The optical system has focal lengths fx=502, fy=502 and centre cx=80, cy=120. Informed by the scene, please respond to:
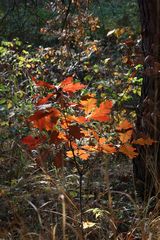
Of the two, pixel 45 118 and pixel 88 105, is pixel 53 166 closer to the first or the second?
pixel 88 105

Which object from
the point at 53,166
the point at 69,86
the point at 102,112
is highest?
the point at 69,86

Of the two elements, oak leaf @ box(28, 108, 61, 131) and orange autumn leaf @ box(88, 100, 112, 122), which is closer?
oak leaf @ box(28, 108, 61, 131)

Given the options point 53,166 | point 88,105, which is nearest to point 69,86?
point 88,105

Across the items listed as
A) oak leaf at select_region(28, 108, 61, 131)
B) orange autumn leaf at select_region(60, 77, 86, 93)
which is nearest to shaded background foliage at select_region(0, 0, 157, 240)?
oak leaf at select_region(28, 108, 61, 131)

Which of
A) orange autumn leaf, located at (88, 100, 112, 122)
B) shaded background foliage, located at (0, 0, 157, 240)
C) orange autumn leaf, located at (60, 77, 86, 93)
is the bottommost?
shaded background foliage, located at (0, 0, 157, 240)

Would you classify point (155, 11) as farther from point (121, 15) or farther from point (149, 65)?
point (121, 15)

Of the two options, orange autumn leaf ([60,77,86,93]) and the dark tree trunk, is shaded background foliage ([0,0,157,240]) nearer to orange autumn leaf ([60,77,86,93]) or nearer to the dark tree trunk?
the dark tree trunk

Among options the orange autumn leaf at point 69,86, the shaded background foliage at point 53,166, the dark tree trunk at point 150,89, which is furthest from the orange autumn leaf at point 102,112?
the dark tree trunk at point 150,89

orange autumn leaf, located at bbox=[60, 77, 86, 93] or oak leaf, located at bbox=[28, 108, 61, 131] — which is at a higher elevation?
orange autumn leaf, located at bbox=[60, 77, 86, 93]

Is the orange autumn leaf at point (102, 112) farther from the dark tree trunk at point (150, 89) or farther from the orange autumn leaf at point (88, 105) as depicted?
the dark tree trunk at point (150, 89)

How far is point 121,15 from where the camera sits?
12.7 meters

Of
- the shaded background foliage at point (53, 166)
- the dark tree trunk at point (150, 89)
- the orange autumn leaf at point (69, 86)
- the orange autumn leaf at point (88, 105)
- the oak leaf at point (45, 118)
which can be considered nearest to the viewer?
the oak leaf at point (45, 118)

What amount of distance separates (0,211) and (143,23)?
66.9 inches

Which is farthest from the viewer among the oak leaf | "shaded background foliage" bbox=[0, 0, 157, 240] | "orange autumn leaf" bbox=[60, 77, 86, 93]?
"shaded background foliage" bbox=[0, 0, 157, 240]
